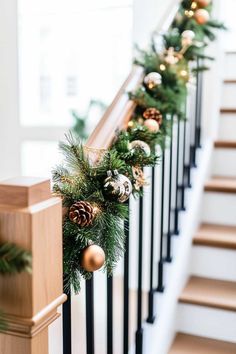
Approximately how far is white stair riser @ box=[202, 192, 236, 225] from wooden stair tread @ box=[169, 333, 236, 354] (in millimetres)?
657

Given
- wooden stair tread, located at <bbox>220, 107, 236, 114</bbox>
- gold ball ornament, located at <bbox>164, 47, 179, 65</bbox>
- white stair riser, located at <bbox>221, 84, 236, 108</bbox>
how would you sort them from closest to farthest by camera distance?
gold ball ornament, located at <bbox>164, 47, 179, 65</bbox>
wooden stair tread, located at <bbox>220, 107, 236, 114</bbox>
white stair riser, located at <bbox>221, 84, 236, 108</bbox>

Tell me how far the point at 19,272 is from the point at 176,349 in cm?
138

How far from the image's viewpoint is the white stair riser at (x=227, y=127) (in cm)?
290

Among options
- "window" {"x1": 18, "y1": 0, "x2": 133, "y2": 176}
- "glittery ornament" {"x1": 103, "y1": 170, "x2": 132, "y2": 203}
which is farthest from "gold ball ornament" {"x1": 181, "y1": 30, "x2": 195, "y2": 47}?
"window" {"x1": 18, "y1": 0, "x2": 133, "y2": 176}

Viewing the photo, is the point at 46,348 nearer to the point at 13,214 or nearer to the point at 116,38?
the point at 13,214

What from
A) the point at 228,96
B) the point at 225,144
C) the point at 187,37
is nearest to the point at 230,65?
the point at 228,96

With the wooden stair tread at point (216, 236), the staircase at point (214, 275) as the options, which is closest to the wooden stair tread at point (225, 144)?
the staircase at point (214, 275)

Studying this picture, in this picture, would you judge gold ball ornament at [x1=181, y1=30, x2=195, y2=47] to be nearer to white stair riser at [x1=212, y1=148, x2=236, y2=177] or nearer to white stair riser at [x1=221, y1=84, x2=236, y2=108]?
white stair riser at [x1=212, y1=148, x2=236, y2=177]

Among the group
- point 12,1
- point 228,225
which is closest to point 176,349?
point 228,225

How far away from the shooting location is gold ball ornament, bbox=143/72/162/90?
1765 mm

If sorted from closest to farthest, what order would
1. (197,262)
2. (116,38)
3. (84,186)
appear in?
(84,186) < (197,262) < (116,38)

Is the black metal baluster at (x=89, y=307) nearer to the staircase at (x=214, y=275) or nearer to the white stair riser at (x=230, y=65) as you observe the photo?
the staircase at (x=214, y=275)

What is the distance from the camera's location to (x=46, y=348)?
0.97 meters

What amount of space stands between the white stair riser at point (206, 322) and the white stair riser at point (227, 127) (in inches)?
47.9
